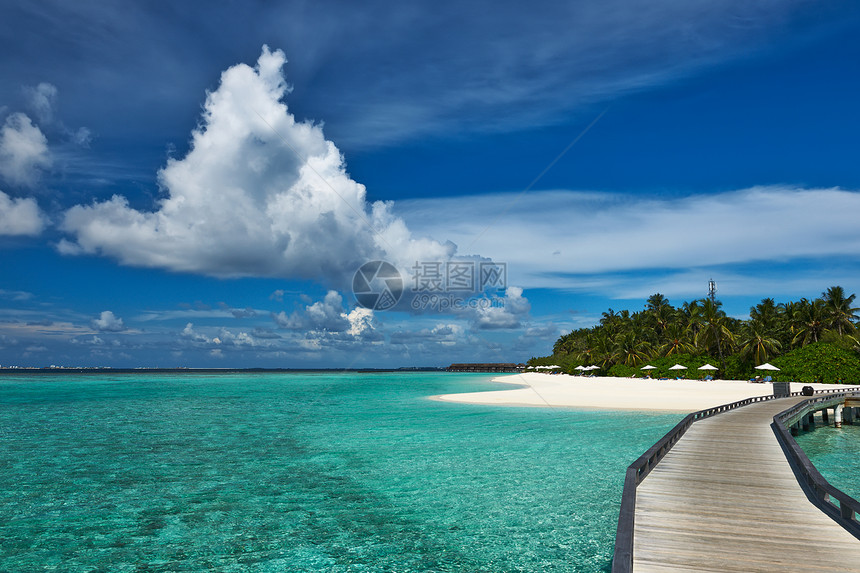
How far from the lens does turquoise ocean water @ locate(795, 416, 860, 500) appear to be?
18.4 meters

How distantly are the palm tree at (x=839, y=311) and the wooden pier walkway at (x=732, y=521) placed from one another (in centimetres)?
6688

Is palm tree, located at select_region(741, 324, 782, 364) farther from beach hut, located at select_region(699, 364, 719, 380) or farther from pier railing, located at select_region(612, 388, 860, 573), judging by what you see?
pier railing, located at select_region(612, 388, 860, 573)

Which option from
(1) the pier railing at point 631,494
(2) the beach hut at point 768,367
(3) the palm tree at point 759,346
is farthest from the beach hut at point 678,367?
(1) the pier railing at point 631,494

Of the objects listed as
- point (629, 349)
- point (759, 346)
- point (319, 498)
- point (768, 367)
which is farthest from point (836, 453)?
point (629, 349)

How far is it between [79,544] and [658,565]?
1330 centimetres

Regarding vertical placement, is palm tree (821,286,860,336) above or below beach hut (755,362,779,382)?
above

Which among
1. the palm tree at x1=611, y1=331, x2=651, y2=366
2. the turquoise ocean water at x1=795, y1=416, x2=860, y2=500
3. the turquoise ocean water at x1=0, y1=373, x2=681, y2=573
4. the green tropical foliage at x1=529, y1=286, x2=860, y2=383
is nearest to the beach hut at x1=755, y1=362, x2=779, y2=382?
the green tropical foliage at x1=529, y1=286, x2=860, y2=383

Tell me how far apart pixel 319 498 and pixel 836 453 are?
24.0m

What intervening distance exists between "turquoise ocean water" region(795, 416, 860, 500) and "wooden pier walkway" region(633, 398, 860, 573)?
15.3 ft

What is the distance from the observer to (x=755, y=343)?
224 feet

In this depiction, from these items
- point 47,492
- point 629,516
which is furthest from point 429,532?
point 47,492

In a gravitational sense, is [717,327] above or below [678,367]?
above

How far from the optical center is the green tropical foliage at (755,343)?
193ft

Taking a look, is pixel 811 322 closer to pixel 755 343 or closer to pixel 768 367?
pixel 755 343
